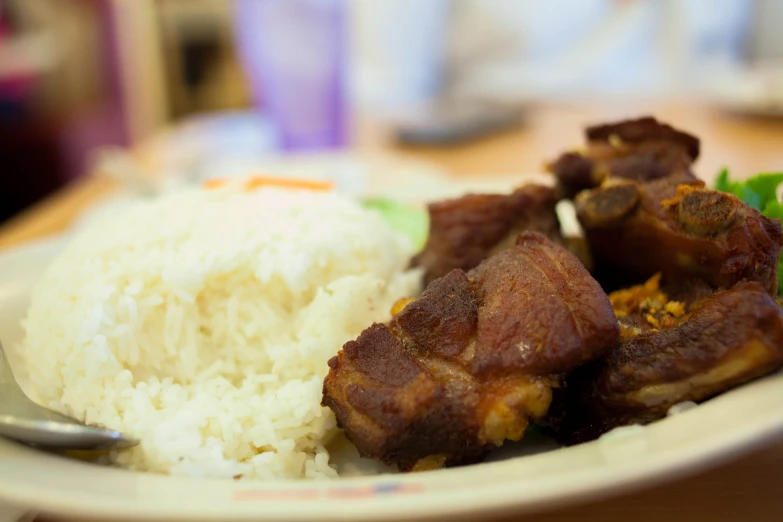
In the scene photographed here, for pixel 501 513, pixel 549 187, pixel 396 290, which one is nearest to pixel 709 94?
pixel 549 187

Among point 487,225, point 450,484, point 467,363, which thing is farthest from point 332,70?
point 450,484

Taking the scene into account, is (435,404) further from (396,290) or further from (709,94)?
(709,94)

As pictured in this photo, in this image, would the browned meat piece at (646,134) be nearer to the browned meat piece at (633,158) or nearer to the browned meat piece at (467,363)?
the browned meat piece at (633,158)

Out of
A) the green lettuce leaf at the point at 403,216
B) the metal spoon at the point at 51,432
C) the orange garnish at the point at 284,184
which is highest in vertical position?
the orange garnish at the point at 284,184

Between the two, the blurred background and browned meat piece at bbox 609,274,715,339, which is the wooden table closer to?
the blurred background

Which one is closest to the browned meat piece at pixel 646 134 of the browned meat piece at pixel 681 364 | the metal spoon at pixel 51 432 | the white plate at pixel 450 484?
the browned meat piece at pixel 681 364

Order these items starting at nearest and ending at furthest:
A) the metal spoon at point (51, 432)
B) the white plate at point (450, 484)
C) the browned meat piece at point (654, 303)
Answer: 1. the white plate at point (450, 484)
2. the metal spoon at point (51, 432)
3. the browned meat piece at point (654, 303)
